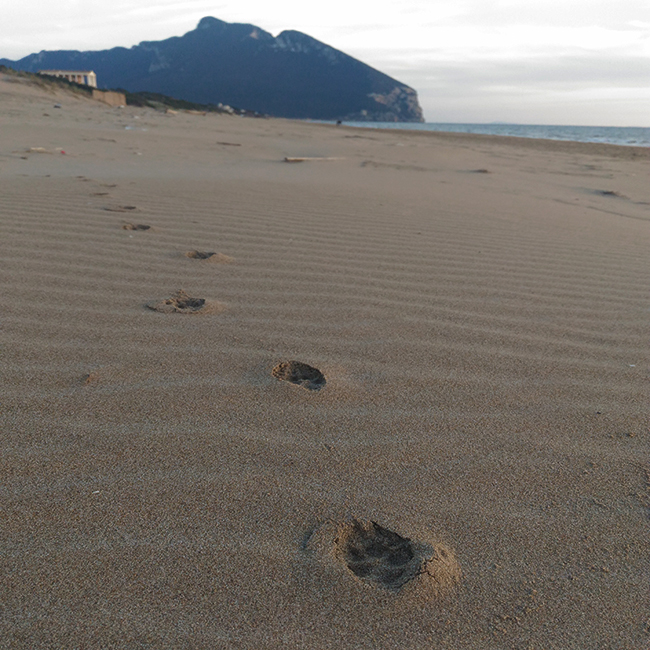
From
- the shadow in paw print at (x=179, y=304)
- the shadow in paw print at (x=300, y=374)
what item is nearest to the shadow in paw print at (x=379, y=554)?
the shadow in paw print at (x=300, y=374)

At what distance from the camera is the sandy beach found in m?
1.02

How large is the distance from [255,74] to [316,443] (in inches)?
5277

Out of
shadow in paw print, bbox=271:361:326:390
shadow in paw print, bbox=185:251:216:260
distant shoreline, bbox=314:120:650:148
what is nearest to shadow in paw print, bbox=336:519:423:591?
shadow in paw print, bbox=271:361:326:390

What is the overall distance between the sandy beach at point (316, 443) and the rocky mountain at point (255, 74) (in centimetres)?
10744

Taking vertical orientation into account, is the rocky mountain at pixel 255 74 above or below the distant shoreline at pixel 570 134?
above

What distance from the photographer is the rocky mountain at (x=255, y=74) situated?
111m

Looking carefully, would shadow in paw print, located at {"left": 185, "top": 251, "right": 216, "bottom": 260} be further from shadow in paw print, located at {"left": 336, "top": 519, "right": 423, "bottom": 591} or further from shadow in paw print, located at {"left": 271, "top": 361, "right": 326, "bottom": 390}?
shadow in paw print, located at {"left": 336, "top": 519, "right": 423, "bottom": 591}

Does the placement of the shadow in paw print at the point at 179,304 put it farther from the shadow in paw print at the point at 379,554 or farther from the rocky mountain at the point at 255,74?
the rocky mountain at the point at 255,74

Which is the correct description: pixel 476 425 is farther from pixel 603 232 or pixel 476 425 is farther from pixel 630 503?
pixel 603 232

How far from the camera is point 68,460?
1371 mm

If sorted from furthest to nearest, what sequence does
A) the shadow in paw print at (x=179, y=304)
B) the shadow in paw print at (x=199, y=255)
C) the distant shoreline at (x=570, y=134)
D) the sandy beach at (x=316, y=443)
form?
1. the distant shoreline at (x=570, y=134)
2. the shadow in paw print at (x=199, y=255)
3. the shadow in paw print at (x=179, y=304)
4. the sandy beach at (x=316, y=443)

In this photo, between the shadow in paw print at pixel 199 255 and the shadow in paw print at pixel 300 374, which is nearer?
the shadow in paw print at pixel 300 374

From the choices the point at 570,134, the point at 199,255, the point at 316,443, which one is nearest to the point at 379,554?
the point at 316,443

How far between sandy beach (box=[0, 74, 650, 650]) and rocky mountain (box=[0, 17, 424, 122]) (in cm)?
10744
